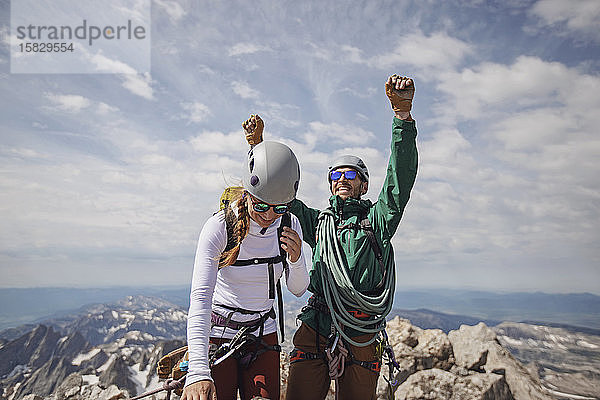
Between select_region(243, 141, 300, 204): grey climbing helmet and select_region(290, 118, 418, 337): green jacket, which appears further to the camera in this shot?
select_region(290, 118, 418, 337): green jacket

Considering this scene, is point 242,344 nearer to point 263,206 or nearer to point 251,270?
point 251,270

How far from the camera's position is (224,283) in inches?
162

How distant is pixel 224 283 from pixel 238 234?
622 mm

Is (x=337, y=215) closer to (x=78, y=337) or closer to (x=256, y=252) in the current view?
(x=256, y=252)

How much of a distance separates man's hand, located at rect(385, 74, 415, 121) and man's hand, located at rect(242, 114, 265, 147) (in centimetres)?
181

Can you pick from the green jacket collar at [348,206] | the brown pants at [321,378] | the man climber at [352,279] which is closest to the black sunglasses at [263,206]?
the man climber at [352,279]

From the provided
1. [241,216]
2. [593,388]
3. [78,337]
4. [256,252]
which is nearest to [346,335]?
[256,252]

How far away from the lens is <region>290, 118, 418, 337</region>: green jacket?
17.5 ft

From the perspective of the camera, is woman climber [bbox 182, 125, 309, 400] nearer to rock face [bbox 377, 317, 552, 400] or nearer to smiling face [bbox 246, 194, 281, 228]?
smiling face [bbox 246, 194, 281, 228]

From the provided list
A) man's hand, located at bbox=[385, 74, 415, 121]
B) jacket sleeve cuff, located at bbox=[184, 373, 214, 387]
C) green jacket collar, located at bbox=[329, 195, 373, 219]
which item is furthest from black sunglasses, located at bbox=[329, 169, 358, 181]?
jacket sleeve cuff, located at bbox=[184, 373, 214, 387]

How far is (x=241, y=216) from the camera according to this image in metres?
3.89

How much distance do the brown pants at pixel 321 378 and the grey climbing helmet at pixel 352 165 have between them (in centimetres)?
235

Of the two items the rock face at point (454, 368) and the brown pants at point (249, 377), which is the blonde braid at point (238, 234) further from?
Result: the rock face at point (454, 368)

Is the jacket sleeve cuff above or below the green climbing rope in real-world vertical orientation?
below
